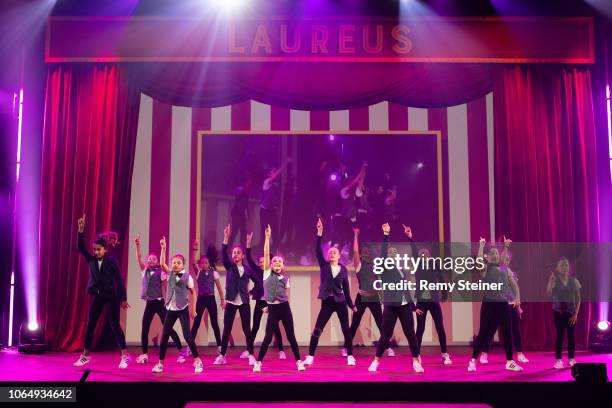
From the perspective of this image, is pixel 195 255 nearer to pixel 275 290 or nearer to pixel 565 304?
pixel 275 290

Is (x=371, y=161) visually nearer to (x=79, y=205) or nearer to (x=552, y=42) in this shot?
(x=552, y=42)

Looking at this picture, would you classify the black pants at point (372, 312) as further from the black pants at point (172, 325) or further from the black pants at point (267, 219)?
the black pants at point (172, 325)

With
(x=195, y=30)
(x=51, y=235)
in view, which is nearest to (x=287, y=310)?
(x=51, y=235)

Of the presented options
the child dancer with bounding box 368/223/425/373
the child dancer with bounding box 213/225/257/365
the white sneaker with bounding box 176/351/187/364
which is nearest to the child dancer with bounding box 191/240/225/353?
the white sneaker with bounding box 176/351/187/364

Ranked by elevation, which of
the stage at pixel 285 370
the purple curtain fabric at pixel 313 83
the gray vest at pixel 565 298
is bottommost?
the stage at pixel 285 370

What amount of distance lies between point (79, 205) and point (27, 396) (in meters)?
3.94

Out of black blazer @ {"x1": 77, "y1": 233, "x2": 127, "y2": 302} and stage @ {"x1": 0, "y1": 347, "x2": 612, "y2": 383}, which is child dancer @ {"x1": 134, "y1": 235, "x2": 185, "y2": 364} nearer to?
stage @ {"x1": 0, "y1": 347, "x2": 612, "y2": 383}

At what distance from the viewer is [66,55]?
8258 mm

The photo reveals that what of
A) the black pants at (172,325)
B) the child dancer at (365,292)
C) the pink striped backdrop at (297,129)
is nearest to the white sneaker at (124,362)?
the black pants at (172,325)

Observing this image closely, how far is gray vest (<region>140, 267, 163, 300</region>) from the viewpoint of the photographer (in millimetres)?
6895

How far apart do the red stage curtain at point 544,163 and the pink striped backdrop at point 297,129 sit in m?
0.44

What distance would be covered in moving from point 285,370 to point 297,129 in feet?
12.0

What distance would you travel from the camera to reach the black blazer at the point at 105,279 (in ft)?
21.4

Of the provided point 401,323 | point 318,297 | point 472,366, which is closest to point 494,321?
point 472,366
